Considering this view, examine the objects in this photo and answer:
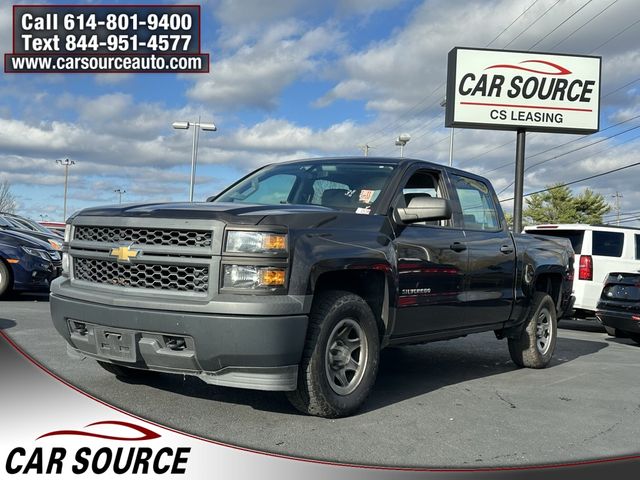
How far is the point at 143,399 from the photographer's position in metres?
4.77

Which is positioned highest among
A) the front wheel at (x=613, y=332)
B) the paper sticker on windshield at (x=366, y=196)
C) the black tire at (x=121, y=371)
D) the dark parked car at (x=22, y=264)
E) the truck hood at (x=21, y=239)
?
the paper sticker on windshield at (x=366, y=196)

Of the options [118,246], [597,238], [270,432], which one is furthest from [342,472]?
[597,238]

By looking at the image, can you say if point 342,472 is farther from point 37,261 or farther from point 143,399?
point 37,261

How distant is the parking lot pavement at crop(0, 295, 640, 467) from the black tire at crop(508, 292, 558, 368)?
15 centimetres

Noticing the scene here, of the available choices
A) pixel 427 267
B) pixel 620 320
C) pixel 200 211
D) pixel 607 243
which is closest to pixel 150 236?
pixel 200 211

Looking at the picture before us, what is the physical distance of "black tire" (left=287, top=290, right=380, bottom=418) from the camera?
170 inches

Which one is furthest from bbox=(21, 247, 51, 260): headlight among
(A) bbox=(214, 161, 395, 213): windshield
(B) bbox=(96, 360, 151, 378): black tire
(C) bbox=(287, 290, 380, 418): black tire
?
(C) bbox=(287, 290, 380, 418): black tire

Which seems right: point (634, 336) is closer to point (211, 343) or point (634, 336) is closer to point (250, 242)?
point (250, 242)

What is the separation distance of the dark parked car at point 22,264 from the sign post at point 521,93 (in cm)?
1410

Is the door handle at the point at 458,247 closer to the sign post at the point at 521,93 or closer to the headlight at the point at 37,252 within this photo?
the headlight at the point at 37,252

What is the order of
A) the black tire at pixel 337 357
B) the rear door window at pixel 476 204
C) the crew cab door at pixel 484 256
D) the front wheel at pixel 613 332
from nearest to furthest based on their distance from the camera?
the black tire at pixel 337 357 < the crew cab door at pixel 484 256 < the rear door window at pixel 476 204 < the front wheel at pixel 613 332

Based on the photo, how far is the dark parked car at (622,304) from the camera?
9.86 meters

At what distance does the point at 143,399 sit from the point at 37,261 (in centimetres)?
679
